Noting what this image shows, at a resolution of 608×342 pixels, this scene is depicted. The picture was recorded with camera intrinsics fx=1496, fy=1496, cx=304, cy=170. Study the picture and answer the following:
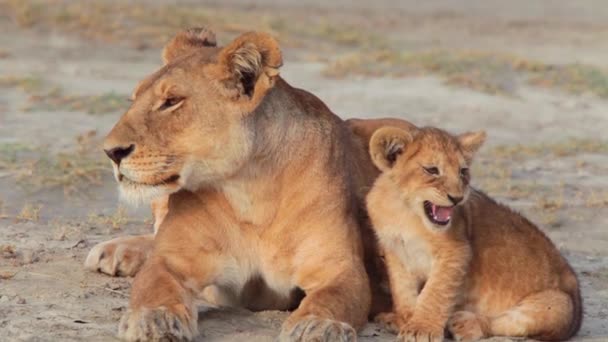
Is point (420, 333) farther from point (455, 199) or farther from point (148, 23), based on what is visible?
point (148, 23)

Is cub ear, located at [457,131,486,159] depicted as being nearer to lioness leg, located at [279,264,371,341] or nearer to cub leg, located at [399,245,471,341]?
cub leg, located at [399,245,471,341]

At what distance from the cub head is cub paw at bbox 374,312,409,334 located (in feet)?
1.43

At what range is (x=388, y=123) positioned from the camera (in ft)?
21.9

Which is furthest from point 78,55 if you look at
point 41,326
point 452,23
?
point 41,326

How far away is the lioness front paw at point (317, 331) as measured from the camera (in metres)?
5.28

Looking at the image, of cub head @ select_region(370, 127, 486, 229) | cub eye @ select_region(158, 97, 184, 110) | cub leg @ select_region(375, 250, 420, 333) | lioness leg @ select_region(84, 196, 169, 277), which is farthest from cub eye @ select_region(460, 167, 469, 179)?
lioness leg @ select_region(84, 196, 169, 277)

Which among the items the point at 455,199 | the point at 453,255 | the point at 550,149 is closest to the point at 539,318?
the point at 453,255

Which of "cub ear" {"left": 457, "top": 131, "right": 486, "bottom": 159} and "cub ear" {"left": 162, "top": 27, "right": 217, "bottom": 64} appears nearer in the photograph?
"cub ear" {"left": 457, "top": 131, "right": 486, "bottom": 159}

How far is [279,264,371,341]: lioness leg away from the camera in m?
5.30

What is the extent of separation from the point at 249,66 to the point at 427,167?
2.51 ft

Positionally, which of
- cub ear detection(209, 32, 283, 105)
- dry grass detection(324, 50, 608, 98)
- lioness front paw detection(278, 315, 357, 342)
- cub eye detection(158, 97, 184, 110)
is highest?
cub ear detection(209, 32, 283, 105)

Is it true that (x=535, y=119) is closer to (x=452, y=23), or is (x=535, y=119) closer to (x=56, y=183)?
(x=56, y=183)

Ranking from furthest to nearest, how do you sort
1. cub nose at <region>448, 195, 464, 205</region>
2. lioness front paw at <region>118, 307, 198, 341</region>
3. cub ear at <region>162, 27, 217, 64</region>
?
cub ear at <region>162, 27, 217, 64</region> → cub nose at <region>448, 195, 464, 205</region> → lioness front paw at <region>118, 307, 198, 341</region>

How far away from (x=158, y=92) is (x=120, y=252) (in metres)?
1.10
